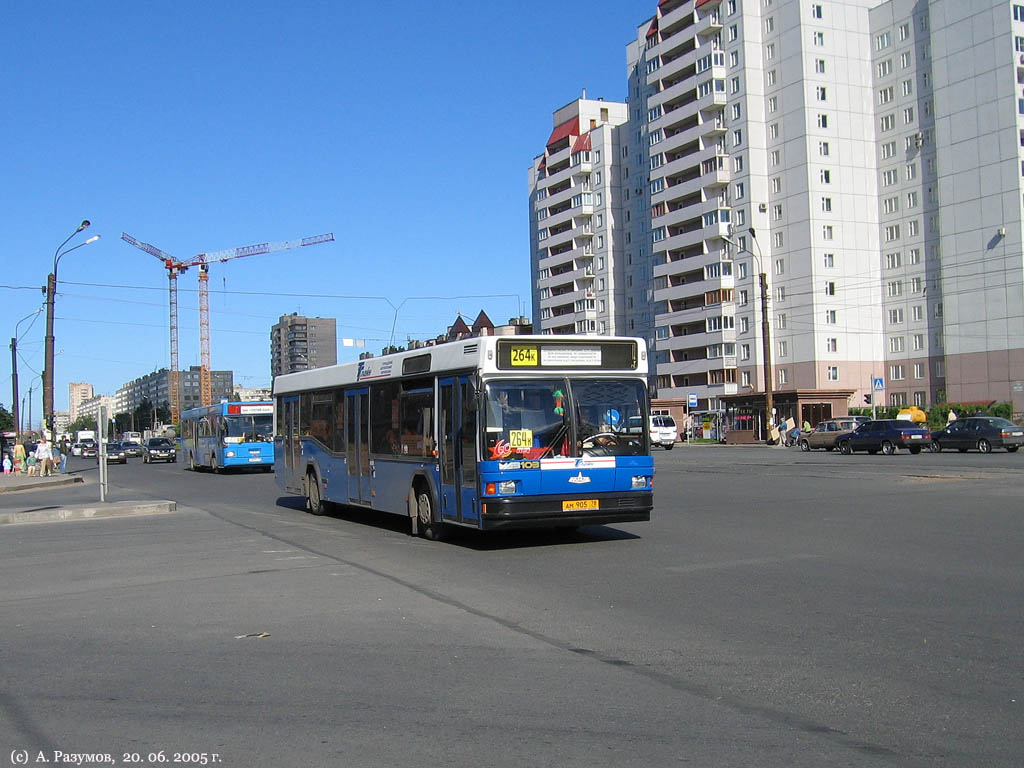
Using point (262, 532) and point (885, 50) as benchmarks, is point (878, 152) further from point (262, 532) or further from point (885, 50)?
point (262, 532)

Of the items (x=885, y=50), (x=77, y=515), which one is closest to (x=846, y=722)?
(x=77, y=515)

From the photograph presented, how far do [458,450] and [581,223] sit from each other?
97.0m

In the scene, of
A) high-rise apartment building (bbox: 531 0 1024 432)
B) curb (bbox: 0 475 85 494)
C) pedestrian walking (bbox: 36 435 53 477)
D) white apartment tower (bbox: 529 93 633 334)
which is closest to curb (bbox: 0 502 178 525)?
curb (bbox: 0 475 85 494)

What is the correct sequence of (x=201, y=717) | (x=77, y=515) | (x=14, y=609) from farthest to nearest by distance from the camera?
1. (x=77, y=515)
2. (x=14, y=609)
3. (x=201, y=717)

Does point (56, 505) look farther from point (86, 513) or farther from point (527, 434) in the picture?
point (527, 434)

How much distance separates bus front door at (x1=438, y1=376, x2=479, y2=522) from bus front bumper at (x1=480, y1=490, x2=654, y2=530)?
1.04 ft

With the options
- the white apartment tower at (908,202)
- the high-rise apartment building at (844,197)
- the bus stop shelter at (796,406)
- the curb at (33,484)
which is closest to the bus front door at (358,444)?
the curb at (33,484)

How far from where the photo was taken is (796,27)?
7994cm

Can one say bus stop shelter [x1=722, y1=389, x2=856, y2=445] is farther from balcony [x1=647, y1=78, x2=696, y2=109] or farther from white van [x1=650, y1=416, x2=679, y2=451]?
balcony [x1=647, y1=78, x2=696, y2=109]

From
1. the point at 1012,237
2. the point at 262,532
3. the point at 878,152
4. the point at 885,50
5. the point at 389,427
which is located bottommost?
the point at 262,532

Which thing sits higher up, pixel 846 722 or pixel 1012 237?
pixel 1012 237

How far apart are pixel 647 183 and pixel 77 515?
8654cm

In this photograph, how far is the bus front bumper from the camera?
1264cm

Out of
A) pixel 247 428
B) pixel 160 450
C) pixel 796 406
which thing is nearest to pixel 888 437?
pixel 247 428
